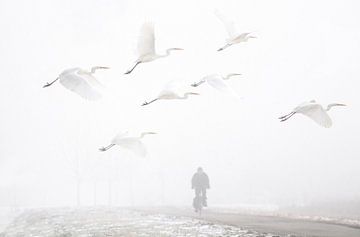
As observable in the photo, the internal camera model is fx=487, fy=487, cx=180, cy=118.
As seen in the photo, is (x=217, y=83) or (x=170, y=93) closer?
(x=170, y=93)

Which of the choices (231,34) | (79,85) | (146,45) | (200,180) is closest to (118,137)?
(79,85)

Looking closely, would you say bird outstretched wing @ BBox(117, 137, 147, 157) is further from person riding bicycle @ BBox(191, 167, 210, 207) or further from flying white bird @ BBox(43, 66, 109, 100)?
person riding bicycle @ BBox(191, 167, 210, 207)

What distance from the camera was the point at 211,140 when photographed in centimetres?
12662

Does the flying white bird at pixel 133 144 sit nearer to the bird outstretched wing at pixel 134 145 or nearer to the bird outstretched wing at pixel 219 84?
the bird outstretched wing at pixel 134 145

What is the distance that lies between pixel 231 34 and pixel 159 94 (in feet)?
12.5

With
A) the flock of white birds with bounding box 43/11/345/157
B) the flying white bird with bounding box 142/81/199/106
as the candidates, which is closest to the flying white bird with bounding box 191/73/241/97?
the flock of white birds with bounding box 43/11/345/157

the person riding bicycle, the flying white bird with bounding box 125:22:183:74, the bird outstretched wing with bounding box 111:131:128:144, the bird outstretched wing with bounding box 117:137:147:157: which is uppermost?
the flying white bird with bounding box 125:22:183:74

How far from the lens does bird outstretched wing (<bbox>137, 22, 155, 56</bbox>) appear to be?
11820 millimetres

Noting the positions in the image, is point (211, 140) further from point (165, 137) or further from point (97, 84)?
point (97, 84)

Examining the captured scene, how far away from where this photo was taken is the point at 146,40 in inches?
474

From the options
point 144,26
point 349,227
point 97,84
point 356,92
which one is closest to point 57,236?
point 97,84

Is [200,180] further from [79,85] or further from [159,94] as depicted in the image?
[79,85]

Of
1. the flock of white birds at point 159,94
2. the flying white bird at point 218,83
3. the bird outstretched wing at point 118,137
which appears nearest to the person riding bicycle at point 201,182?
the flock of white birds at point 159,94

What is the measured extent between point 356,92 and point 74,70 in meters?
126
